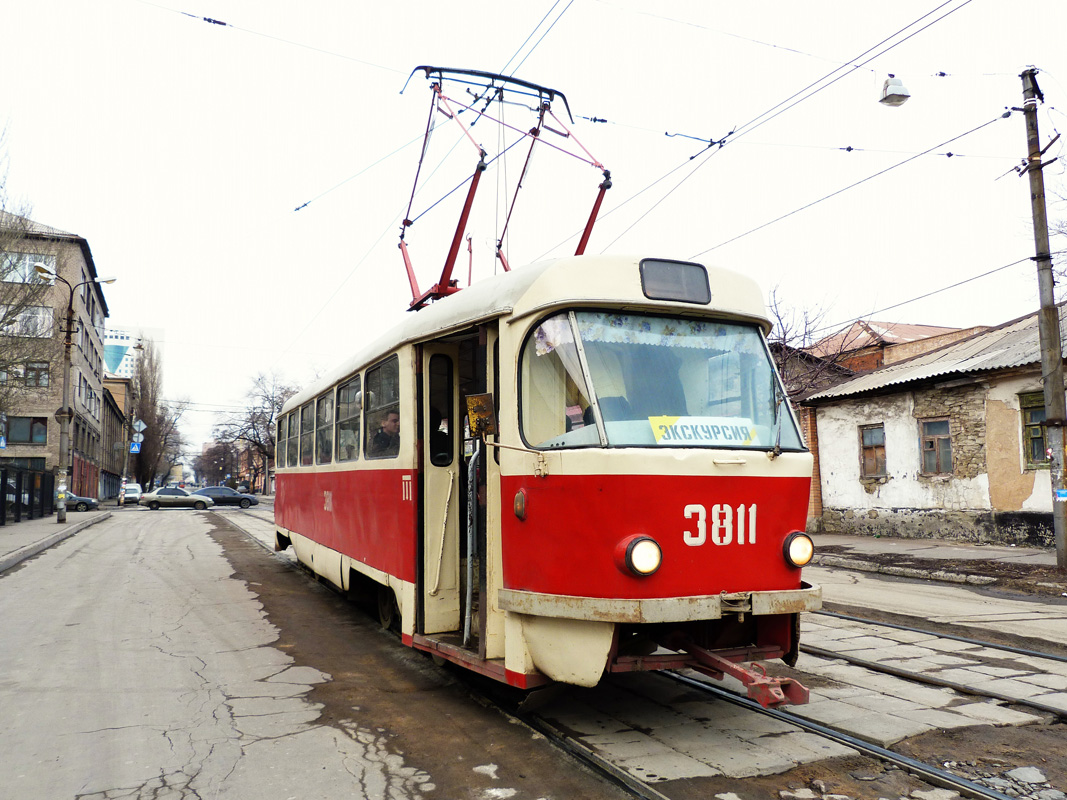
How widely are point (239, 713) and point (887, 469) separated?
697 inches

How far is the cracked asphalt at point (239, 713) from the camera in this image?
4258 mm

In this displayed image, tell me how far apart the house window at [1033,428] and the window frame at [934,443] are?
1634 millimetres

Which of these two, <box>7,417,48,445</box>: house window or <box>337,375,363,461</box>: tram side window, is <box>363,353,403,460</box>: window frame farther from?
<box>7,417,48,445</box>: house window

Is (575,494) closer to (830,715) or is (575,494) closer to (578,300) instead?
(578,300)

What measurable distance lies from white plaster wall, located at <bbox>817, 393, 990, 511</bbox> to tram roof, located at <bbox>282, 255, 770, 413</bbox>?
1453 centimetres

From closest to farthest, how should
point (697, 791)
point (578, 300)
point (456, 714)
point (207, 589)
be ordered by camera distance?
point (697, 791) → point (578, 300) → point (456, 714) → point (207, 589)

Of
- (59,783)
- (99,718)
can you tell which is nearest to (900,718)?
(59,783)

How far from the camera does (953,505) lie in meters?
17.7

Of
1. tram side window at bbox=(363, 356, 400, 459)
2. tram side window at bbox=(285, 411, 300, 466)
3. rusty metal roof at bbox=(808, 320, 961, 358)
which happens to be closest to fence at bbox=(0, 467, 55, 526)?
tram side window at bbox=(285, 411, 300, 466)

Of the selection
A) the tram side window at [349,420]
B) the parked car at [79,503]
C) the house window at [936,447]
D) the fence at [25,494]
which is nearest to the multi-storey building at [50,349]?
the fence at [25,494]

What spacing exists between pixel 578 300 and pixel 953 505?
16.0m

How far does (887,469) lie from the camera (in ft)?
64.4

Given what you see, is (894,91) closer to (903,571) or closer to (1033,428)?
(903,571)

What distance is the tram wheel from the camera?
8.22m
